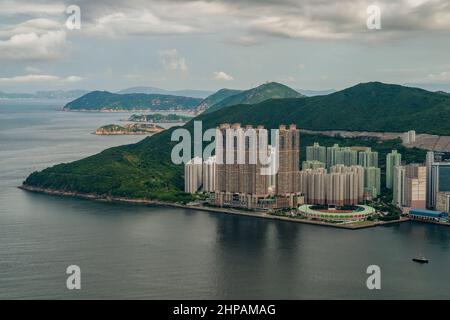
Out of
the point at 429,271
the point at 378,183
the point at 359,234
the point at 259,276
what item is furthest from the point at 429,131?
the point at 259,276

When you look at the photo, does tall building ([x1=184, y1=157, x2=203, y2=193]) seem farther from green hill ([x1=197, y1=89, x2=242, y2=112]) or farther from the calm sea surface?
green hill ([x1=197, y1=89, x2=242, y2=112])

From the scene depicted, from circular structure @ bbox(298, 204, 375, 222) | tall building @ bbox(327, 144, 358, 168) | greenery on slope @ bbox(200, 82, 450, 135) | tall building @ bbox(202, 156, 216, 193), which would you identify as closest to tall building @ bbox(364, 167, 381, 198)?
tall building @ bbox(327, 144, 358, 168)

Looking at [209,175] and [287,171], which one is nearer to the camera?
[287,171]

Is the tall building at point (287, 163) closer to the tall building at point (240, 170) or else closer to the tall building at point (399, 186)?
the tall building at point (240, 170)

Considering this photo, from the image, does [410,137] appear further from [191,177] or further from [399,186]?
[191,177]

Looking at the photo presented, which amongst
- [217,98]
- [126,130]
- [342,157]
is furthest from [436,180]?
[217,98]

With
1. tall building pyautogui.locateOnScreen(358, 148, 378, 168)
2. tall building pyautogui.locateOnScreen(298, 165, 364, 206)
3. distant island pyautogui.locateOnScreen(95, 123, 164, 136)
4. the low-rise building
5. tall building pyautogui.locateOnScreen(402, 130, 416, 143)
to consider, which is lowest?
the low-rise building
